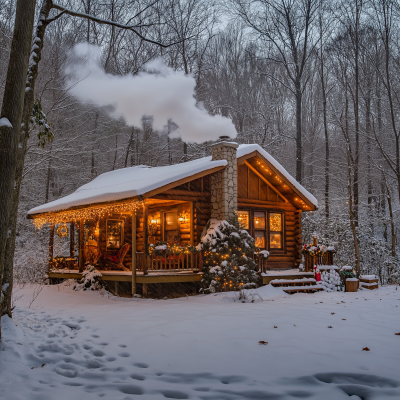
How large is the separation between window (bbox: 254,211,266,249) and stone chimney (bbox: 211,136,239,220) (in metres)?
2.46

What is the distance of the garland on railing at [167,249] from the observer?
12.1 metres

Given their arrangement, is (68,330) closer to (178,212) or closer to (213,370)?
(213,370)

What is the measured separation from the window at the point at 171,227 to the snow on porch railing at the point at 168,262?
223 centimetres

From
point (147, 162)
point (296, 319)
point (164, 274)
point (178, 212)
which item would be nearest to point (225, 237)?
point (164, 274)

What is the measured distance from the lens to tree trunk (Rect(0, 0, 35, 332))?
17.8ft

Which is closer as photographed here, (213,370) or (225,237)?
(213,370)

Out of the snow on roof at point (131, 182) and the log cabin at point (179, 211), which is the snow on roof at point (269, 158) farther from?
the snow on roof at point (131, 182)

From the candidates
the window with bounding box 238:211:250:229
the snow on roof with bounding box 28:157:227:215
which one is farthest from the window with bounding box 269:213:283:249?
the snow on roof with bounding box 28:157:227:215

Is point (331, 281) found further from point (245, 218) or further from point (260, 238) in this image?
point (245, 218)

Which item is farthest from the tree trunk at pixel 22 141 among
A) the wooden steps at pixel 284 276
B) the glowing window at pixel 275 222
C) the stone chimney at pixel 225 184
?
the glowing window at pixel 275 222

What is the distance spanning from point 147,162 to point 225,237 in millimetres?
15567

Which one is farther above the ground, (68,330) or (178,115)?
(178,115)

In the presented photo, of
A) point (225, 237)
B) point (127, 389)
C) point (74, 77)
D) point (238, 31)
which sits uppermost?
point (238, 31)

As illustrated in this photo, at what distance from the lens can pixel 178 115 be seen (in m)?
15.5
